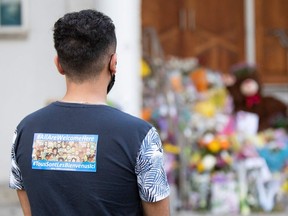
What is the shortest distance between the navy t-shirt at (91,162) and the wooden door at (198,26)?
27.6ft

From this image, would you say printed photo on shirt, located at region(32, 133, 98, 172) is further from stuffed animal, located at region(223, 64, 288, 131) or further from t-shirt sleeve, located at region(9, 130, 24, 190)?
stuffed animal, located at region(223, 64, 288, 131)

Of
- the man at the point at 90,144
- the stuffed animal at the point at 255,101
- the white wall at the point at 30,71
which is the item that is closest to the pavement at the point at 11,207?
the white wall at the point at 30,71

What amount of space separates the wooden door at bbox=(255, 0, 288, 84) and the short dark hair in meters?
8.76

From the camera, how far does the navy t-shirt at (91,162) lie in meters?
2.46

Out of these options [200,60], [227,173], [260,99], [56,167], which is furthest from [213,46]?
[56,167]

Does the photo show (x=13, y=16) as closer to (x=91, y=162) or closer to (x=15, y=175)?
(x=15, y=175)

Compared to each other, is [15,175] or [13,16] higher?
[13,16]

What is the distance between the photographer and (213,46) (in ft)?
36.2

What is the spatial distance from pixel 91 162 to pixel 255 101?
6.62 m

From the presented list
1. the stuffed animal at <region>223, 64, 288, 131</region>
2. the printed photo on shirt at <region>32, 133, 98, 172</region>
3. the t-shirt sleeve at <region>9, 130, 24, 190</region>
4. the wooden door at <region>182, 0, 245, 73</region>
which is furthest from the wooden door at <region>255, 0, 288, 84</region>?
the printed photo on shirt at <region>32, 133, 98, 172</region>

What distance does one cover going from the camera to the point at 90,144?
8.09 ft

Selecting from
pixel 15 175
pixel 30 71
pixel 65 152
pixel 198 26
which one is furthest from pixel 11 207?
pixel 65 152

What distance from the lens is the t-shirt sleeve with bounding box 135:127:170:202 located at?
2.46m

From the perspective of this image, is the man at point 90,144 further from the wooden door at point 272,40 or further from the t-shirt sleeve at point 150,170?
the wooden door at point 272,40
